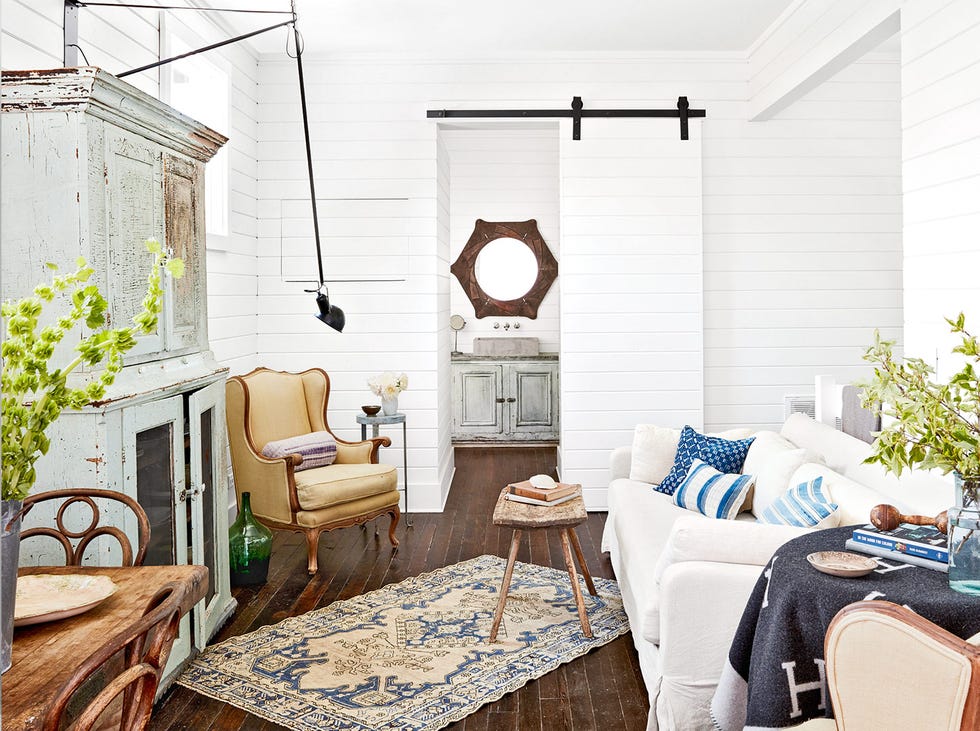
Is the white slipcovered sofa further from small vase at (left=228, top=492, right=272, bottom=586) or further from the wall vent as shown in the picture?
the wall vent

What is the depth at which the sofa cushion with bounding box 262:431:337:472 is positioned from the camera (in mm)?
4773

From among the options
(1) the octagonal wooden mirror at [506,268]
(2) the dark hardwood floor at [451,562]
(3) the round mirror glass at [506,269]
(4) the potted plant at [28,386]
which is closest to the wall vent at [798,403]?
(2) the dark hardwood floor at [451,562]

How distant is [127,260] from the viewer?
9.29 feet

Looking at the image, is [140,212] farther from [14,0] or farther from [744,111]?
[744,111]

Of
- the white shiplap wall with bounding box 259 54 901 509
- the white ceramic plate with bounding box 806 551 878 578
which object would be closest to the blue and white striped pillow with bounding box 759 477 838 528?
the white ceramic plate with bounding box 806 551 878 578

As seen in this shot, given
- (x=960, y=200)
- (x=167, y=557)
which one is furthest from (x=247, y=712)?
(x=960, y=200)

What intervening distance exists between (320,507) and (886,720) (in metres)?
3.53

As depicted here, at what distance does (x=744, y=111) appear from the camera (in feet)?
19.9

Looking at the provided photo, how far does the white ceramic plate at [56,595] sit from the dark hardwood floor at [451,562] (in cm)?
116

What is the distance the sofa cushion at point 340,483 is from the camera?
4.58 metres

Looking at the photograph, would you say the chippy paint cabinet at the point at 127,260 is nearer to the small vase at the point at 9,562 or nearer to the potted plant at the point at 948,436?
the small vase at the point at 9,562

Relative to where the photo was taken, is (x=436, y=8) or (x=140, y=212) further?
(x=436, y=8)

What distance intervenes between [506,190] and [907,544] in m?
6.91

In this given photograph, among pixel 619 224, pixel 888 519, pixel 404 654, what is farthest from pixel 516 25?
pixel 888 519
